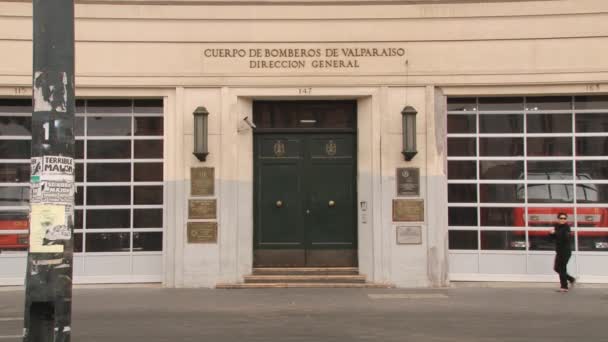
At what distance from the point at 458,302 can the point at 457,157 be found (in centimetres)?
355

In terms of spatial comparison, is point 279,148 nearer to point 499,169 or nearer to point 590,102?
point 499,169

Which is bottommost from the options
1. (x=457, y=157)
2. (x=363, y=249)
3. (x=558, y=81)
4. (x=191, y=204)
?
(x=363, y=249)

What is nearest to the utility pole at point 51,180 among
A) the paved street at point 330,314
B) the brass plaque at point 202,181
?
the paved street at point 330,314

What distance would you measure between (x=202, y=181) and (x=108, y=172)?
2.12m

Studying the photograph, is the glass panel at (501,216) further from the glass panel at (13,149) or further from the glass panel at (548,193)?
the glass panel at (13,149)

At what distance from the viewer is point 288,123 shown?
14.8 m

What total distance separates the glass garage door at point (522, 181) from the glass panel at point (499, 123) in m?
0.02

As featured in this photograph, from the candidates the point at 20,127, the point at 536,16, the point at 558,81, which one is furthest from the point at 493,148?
the point at 20,127

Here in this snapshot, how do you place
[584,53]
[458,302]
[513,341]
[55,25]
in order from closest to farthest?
[55,25], [513,341], [458,302], [584,53]

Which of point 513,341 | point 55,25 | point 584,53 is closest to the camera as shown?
point 55,25

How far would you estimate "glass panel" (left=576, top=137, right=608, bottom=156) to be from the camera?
1441 cm

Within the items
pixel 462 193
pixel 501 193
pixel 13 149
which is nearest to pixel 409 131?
pixel 462 193

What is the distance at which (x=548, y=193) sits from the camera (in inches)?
571

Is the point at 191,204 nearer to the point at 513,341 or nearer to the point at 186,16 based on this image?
the point at 186,16
